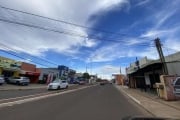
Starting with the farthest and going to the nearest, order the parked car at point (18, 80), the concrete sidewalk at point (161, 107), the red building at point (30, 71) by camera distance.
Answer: the red building at point (30, 71), the parked car at point (18, 80), the concrete sidewalk at point (161, 107)

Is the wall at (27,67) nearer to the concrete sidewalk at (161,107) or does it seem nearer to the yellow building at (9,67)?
the yellow building at (9,67)

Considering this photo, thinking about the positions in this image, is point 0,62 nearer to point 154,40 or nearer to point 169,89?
point 154,40

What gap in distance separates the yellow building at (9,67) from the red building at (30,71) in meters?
2.13

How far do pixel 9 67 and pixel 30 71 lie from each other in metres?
10.3

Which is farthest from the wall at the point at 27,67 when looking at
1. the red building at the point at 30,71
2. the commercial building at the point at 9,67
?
the commercial building at the point at 9,67

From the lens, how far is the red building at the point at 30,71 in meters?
52.2

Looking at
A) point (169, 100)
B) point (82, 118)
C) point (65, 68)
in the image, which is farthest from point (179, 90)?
point (65, 68)

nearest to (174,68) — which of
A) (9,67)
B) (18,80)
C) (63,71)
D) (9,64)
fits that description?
(18,80)

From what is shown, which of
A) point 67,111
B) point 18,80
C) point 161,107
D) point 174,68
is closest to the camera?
point 67,111

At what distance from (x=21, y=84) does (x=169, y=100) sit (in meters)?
33.7

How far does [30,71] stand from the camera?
183 ft

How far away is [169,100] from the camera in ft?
59.8

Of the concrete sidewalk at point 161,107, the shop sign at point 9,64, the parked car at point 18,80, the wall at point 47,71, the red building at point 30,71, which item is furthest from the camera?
the wall at point 47,71

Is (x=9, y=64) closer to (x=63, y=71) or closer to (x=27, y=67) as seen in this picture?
(x=27, y=67)
